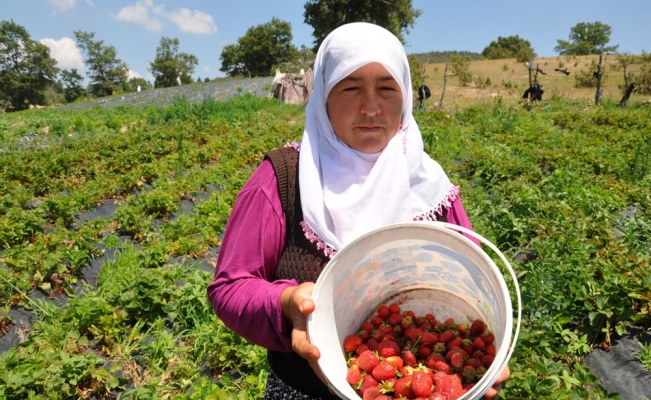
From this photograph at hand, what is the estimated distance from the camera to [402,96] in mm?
1359

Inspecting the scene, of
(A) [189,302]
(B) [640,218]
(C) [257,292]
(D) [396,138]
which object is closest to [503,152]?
(B) [640,218]

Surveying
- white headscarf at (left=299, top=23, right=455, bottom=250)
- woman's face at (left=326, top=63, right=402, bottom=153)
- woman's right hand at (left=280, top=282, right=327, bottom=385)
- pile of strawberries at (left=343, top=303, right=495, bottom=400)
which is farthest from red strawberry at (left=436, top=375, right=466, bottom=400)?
woman's face at (left=326, top=63, right=402, bottom=153)

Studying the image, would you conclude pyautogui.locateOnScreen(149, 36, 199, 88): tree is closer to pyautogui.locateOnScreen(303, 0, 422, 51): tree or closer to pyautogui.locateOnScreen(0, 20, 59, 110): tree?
pyautogui.locateOnScreen(0, 20, 59, 110): tree

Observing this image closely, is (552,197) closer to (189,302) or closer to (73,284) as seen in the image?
(189,302)

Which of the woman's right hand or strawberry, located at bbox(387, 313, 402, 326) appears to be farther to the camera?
strawberry, located at bbox(387, 313, 402, 326)

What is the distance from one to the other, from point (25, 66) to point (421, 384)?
74309 mm

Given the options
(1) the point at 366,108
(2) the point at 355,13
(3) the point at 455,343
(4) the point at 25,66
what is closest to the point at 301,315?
(3) the point at 455,343

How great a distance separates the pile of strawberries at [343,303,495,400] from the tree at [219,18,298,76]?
5898 centimetres

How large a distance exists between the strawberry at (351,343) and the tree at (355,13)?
31275 millimetres

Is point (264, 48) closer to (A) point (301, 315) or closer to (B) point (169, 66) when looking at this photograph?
(B) point (169, 66)

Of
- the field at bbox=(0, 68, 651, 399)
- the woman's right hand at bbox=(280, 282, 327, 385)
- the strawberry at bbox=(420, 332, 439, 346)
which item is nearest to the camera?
the woman's right hand at bbox=(280, 282, 327, 385)

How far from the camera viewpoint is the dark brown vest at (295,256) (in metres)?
1.26

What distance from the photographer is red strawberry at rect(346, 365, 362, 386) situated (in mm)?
1125

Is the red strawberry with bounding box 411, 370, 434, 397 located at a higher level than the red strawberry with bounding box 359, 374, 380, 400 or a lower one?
higher
